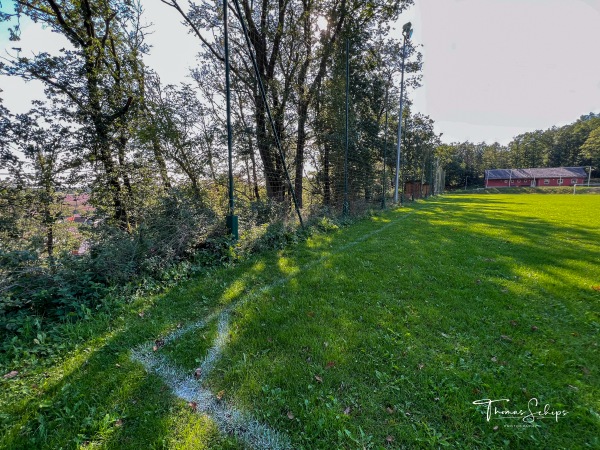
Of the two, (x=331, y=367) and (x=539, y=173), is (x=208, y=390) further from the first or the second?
(x=539, y=173)

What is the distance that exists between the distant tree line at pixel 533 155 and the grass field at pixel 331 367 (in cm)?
6086

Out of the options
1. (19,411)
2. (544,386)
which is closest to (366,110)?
(544,386)

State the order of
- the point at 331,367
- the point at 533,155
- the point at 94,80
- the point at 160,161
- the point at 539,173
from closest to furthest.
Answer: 1. the point at 331,367
2. the point at 94,80
3. the point at 160,161
4. the point at 539,173
5. the point at 533,155

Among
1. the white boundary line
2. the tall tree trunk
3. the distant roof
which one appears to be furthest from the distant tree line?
the white boundary line

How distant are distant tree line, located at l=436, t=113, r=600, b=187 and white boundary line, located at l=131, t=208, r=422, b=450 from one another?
62.5 m

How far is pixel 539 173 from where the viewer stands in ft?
178

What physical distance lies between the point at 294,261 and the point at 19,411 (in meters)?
3.37

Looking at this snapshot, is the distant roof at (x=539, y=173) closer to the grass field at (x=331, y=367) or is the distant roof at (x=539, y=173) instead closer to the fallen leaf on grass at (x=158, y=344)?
the grass field at (x=331, y=367)

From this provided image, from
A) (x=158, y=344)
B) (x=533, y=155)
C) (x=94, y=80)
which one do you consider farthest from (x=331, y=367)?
(x=533, y=155)

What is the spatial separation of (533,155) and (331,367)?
85559mm

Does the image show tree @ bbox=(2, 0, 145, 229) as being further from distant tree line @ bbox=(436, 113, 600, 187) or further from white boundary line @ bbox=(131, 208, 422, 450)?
distant tree line @ bbox=(436, 113, 600, 187)

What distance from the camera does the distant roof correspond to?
170 ft

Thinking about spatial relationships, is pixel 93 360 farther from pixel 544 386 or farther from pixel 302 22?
pixel 302 22

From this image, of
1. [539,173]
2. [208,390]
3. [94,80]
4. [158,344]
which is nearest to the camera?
[208,390]
